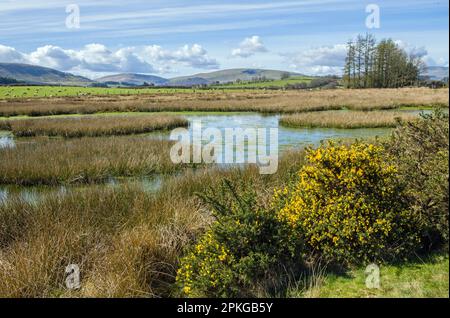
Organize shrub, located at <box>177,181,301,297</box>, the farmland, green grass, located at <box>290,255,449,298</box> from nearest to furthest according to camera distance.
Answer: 1. green grass, located at <box>290,255,449,298</box>
2. shrub, located at <box>177,181,301,297</box>
3. the farmland

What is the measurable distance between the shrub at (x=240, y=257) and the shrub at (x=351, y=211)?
463 millimetres

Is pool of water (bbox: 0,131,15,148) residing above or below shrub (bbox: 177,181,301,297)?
above

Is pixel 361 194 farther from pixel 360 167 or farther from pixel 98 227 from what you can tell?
pixel 98 227

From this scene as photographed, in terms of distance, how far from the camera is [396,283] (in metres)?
5.41

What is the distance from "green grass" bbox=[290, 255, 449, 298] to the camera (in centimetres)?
502

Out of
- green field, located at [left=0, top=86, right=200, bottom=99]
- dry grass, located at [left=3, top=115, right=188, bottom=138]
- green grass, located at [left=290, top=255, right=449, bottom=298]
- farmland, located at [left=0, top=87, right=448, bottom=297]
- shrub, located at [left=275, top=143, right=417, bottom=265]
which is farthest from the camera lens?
green field, located at [left=0, top=86, right=200, bottom=99]

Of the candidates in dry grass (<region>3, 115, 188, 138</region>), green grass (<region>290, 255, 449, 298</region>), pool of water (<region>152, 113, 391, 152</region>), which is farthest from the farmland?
dry grass (<region>3, 115, 188, 138</region>)

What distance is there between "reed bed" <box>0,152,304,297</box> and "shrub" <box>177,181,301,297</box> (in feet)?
2.13

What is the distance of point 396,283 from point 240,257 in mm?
2114

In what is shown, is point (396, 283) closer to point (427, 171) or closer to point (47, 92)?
point (427, 171)

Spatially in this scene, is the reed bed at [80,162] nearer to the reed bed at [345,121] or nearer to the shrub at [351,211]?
the shrub at [351,211]

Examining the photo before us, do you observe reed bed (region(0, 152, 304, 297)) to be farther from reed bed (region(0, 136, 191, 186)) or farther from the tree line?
the tree line

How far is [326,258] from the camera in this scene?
6312mm

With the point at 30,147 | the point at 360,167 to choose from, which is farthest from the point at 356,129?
the point at 360,167
